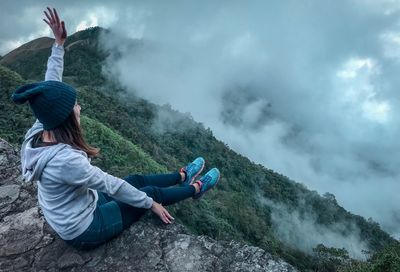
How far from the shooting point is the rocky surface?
3662 millimetres

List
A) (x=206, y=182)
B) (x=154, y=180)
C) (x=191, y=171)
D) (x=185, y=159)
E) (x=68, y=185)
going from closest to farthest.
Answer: (x=68, y=185), (x=154, y=180), (x=206, y=182), (x=191, y=171), (x=185, y=159)

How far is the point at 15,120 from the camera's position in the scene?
407 inches

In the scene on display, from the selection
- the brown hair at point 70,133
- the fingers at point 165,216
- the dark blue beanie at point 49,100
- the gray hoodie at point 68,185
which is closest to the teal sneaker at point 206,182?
the fingers at point 165,216

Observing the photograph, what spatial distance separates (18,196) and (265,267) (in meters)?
2.79

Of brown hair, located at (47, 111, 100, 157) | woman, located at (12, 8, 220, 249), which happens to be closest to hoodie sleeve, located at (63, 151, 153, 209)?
woman, located at (12, 8, 220, 249)

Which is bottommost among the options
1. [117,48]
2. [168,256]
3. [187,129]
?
[168,256]

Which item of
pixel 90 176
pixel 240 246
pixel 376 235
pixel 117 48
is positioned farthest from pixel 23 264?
pixel 117 48

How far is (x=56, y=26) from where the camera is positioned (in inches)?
153

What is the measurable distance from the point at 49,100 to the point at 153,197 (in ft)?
4.33

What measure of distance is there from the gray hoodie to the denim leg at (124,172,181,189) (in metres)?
0.42

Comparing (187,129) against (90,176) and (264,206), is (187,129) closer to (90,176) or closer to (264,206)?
(264,206)

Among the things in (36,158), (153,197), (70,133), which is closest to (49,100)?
(70,133)

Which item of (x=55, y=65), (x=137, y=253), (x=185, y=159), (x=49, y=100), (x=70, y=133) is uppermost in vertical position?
(x=185, y=159)

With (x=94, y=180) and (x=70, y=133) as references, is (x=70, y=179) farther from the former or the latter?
(x=70, y=133)
